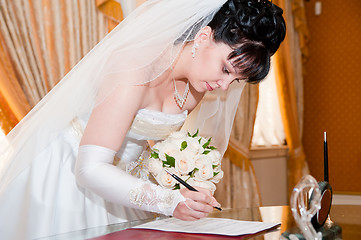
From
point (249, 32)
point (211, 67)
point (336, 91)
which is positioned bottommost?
point (336, 91)

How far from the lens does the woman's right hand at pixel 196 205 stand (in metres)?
1.55

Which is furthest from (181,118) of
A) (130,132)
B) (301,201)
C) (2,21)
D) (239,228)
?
(2,21)

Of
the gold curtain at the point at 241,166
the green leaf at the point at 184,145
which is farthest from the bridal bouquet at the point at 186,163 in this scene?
the gold curtain at the point at 241,166

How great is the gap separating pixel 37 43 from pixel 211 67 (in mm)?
1627

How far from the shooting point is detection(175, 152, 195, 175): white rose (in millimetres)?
1726

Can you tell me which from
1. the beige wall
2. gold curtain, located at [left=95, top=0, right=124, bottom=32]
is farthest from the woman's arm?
the beige wall

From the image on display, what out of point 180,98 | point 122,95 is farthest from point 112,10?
point 122,95

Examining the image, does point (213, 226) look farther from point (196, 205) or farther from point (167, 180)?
point (167, 180)

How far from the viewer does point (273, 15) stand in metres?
1.99

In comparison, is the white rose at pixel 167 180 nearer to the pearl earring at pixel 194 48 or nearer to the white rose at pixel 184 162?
the white rose at pixel 184 162

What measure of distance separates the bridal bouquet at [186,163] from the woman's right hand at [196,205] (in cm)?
Answer: 13

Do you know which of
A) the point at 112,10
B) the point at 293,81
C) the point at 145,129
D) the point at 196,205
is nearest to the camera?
the point at 196,205

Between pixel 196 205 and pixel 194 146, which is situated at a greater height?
pixel 194 146

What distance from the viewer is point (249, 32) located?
1929 millimetres
